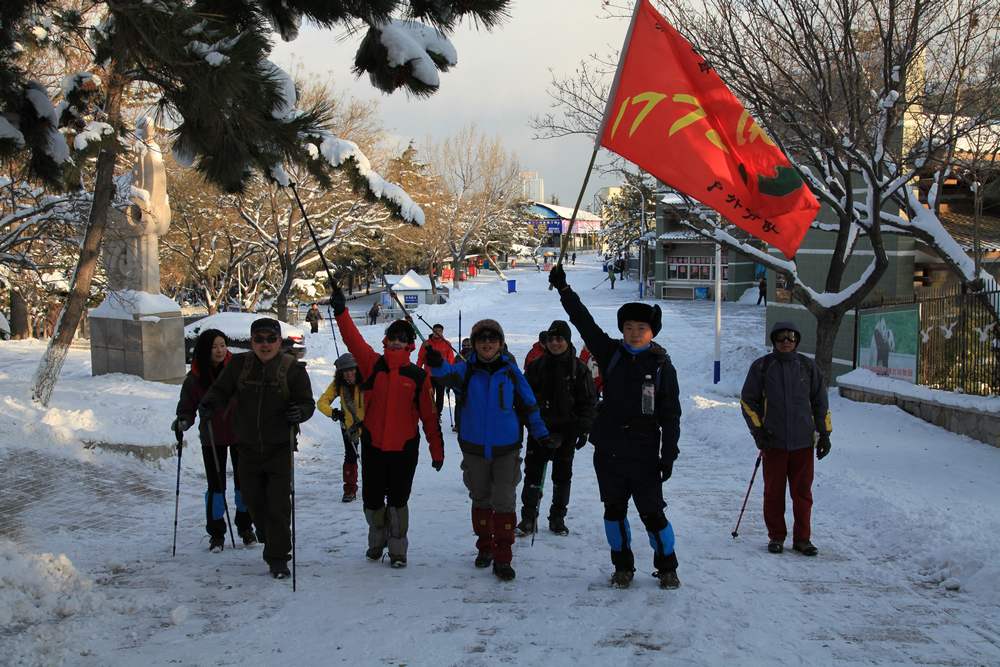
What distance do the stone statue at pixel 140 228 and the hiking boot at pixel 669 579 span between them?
1118 centimetres

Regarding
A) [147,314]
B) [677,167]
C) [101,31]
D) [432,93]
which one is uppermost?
[101,31]

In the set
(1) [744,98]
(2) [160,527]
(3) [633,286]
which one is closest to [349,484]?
(2) [160,527]

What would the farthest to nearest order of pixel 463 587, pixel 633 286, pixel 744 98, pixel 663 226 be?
pixel 633 286 → pixel 663 226 → pixel 744 98 → pixel 463 587

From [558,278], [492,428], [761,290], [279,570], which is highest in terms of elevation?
[761,290]

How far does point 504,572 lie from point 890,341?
10394 millimetres

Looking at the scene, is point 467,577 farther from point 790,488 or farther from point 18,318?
point 18,318

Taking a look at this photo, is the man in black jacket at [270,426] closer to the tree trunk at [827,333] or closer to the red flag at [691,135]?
the red flag at [691,135]

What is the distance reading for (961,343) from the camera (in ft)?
35.7

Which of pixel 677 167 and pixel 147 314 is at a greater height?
pixel 677 167

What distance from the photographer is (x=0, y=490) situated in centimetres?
692

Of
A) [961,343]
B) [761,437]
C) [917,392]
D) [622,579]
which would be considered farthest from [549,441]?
[961,343]

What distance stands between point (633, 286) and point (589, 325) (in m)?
54.7

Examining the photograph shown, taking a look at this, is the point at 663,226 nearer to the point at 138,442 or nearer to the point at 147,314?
the point at 147,314

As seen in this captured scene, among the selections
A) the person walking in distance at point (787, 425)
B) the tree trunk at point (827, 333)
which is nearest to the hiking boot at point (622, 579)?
the person walking in distance at point (787, 425)
